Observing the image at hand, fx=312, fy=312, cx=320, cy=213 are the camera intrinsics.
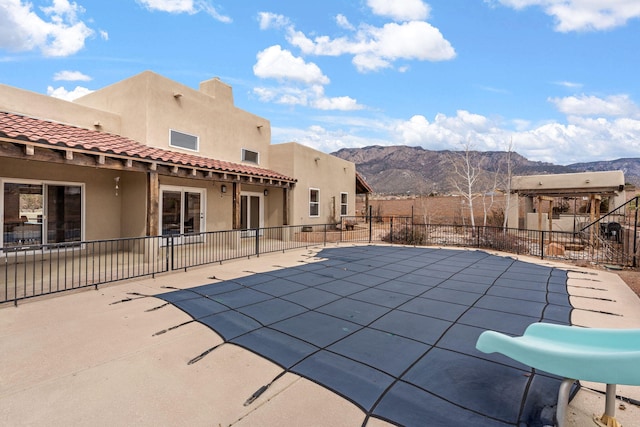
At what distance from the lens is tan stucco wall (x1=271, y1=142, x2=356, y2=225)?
13.9 m

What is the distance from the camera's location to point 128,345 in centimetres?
353

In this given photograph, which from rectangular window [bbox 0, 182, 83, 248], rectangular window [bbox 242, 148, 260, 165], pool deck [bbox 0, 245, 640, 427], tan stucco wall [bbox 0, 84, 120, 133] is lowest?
pool deck [bbox 0, 245, 640, 427]

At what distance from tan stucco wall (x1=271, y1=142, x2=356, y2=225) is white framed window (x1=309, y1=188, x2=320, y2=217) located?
0.21m

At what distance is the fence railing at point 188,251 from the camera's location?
5955 millimetres

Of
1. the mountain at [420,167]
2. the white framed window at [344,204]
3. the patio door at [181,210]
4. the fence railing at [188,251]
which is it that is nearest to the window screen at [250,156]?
the patio door at [181,210]

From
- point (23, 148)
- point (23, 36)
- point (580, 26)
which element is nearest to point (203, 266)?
point (23, 148)

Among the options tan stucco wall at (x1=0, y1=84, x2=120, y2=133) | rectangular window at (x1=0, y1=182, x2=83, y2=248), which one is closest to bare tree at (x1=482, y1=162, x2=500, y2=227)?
tan stucco wall at (x1=0, y1=84, x2=120, y2=133)

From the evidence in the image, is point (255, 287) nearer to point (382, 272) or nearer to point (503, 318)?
point (382, 272)

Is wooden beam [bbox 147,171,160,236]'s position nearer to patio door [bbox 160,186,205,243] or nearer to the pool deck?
patio door [bbox 160,186,205,243]

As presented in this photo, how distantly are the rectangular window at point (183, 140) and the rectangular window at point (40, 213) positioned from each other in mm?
2947

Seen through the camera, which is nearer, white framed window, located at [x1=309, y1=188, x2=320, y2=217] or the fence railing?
the fence railing

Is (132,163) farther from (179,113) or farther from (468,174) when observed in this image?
(468,174)

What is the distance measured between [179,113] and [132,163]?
10.8 feet

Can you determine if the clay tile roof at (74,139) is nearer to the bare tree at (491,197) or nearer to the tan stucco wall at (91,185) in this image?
the tan stucco wall at (91,185)
